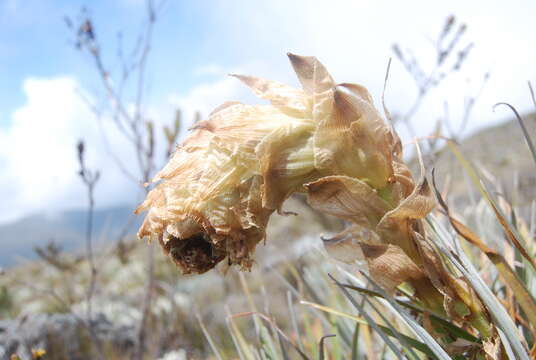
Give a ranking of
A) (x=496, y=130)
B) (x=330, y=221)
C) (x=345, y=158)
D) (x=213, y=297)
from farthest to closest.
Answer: (x=496, y=130), (x=213, y=297), (x=330, y=221), (x=345, y=158)

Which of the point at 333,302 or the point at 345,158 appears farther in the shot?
the point at 333,302

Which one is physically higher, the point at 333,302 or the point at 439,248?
the point at 439,248

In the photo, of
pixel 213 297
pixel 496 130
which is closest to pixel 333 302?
pixel 213 297

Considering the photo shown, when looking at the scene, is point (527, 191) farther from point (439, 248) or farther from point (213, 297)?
point (213, 297)
